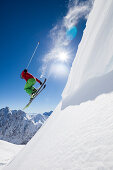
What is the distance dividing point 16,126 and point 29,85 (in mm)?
165753

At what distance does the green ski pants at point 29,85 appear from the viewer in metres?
7.97

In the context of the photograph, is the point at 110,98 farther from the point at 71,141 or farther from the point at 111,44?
the point at 111,44

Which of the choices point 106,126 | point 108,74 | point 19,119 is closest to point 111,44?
point 108,74

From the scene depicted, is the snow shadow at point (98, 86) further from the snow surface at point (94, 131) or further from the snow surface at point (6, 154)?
the snow surface at point (6, 154)

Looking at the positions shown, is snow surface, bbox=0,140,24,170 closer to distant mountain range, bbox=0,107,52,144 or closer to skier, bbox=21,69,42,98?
skier, bbox=21,69,42,98

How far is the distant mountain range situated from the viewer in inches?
5595

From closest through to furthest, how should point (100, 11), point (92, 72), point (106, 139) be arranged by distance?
point (106, 139)
point (92, 72)
point (100, 11)

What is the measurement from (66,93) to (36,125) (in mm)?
152616

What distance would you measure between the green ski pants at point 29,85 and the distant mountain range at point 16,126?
138418mm

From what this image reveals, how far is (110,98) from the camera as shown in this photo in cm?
198

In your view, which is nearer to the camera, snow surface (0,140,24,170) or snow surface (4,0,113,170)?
snow surface (4,0,113,170)

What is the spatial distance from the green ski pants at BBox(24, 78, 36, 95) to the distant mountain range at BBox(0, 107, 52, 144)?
138m

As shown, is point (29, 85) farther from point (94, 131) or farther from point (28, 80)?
point (94, 131)

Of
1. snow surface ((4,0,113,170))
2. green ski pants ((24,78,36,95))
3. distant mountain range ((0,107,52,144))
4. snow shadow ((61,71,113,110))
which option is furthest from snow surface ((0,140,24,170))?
distant mountain range ((0,107,52,144))
